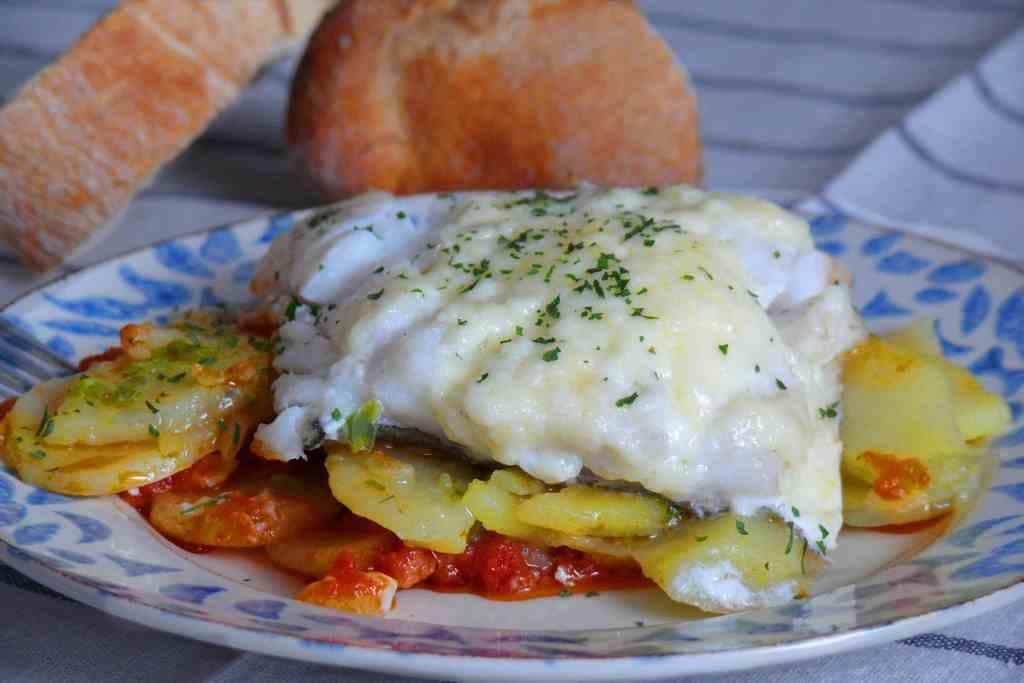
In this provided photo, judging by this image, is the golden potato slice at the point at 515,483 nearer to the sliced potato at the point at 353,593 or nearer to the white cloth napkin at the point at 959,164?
the sliced potato at the point at 353,593

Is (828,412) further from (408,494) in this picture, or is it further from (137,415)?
(137,415)

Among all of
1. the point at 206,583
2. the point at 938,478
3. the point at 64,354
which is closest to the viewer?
the point at 206,583

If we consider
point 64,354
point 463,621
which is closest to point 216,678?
point 463,621

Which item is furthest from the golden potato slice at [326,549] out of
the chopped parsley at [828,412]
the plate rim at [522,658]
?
the chopped parsley at [828,412]

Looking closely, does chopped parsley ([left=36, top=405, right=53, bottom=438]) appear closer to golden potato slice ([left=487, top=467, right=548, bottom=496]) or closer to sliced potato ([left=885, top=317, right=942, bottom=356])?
golden potato slice ([left=487, top=467, right=548, bottom=496])

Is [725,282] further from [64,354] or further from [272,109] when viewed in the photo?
[272,109]
